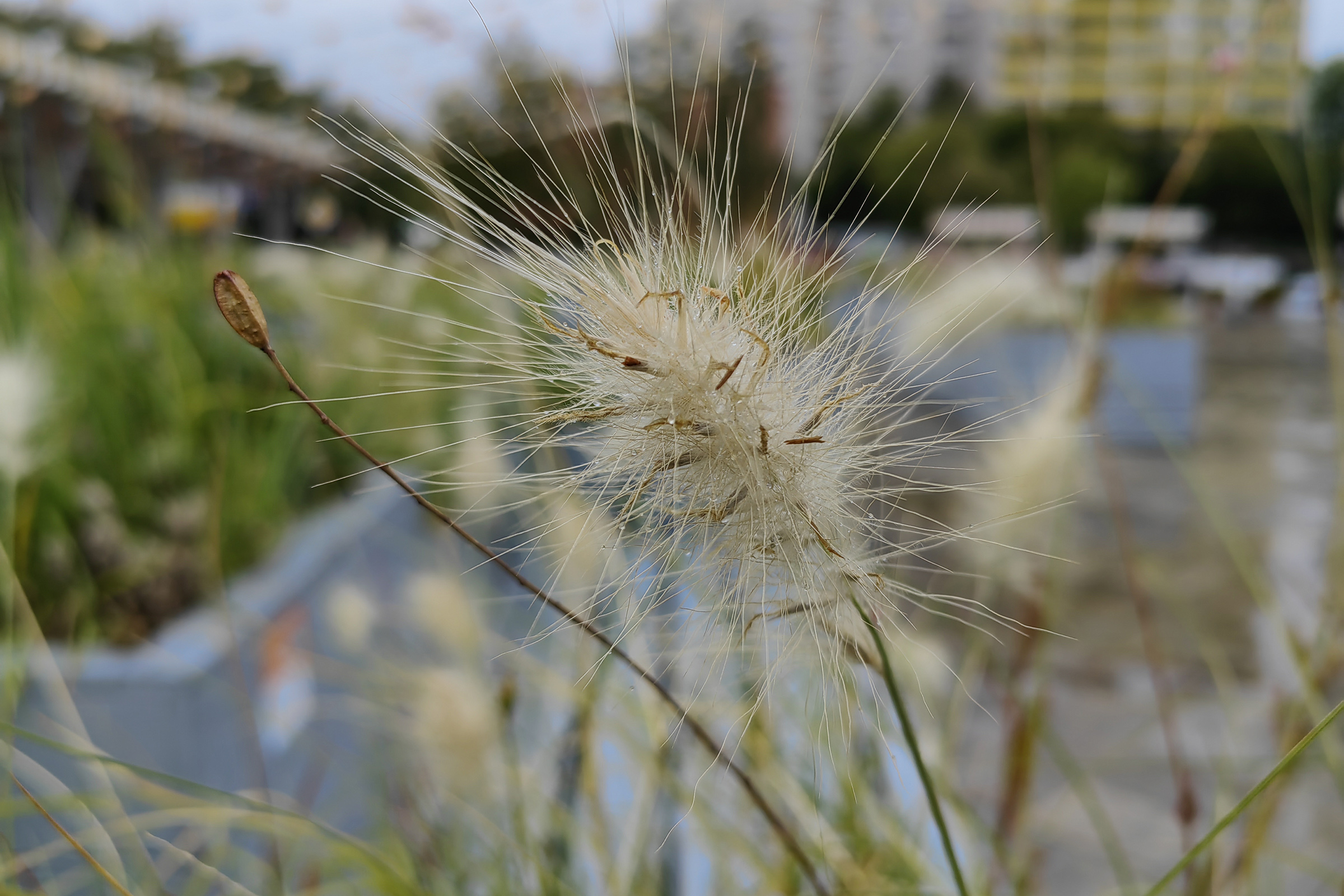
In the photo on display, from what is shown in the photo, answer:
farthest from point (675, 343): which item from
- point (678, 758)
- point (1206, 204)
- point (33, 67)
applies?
point (1206, 204)

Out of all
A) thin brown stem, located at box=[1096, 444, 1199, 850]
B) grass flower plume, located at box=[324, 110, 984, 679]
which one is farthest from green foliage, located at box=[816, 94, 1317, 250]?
grass flower plume, located at box=[324, 110, 984, 679]

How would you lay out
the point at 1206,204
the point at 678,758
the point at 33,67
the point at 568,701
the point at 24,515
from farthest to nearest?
the point at 1206,204, the point at 33,67, the point at 24,515, the point at 568,701, the point at 678,758

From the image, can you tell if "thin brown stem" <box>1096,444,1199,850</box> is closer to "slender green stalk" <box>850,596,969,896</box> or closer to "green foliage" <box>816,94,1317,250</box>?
"slender green stalk" <box>850,596,969,896</box>

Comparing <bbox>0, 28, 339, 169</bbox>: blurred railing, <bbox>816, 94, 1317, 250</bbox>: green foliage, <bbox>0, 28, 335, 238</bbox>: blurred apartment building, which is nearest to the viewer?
<bbox>0, 28, 335, 238</bbox>: blurred apartment building

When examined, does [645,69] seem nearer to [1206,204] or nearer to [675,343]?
[675,343]

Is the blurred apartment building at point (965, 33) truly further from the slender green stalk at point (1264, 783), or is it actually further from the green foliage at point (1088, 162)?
the green foliage at point (1088, 162)

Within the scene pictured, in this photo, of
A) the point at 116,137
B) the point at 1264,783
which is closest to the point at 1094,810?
the point at 1264,783

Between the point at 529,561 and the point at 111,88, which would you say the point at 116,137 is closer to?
the point at 111,88
